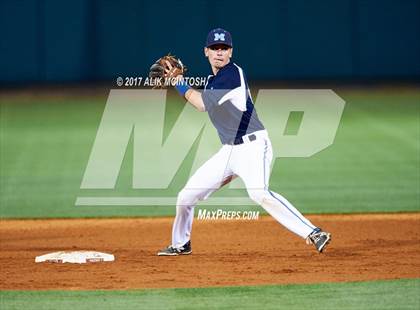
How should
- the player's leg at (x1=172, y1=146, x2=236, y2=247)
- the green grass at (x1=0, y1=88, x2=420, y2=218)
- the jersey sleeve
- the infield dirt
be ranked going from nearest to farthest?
the infield dirt → the jersey sleeve → the player's leg at (x1=172, y1=146, x2=236, y2=247) → the green grass at (x1=0, y1=88, x2=420, y2=218)

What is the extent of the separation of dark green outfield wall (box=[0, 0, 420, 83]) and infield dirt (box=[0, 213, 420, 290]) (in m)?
17.4

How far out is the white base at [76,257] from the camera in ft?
36.5

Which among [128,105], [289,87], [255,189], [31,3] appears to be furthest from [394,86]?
[255,189]

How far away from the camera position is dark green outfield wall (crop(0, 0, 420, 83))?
31047 millimetres

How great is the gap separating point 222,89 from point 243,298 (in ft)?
7.68

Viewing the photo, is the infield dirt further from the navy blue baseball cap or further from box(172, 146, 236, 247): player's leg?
the navy blue baseball cap

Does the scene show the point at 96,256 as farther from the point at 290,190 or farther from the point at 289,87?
the point at 289,87

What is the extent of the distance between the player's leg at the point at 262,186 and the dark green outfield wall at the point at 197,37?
20.8m

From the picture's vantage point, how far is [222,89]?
10.5m

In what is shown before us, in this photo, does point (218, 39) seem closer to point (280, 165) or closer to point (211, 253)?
point (211, 253)

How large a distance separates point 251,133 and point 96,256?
2.14 meters

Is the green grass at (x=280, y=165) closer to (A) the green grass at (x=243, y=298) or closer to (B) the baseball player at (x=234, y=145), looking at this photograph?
(B) the baseball player at (x=234, y=145)

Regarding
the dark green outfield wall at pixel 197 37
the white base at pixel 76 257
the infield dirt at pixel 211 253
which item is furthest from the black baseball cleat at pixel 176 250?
the dark green outfield wall at pixel 197 37

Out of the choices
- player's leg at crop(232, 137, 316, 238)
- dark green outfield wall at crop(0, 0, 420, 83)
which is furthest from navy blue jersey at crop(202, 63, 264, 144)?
dark green outfield wall at crop(0, 0, 420, 83)
